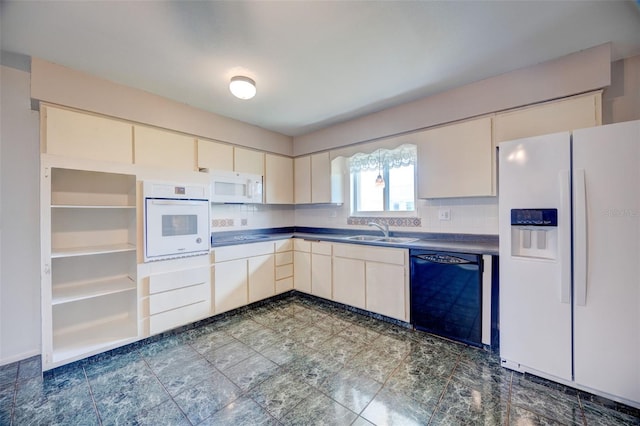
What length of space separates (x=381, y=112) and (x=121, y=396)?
3543mm

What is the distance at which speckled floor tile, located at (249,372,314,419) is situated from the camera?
5.32 feet

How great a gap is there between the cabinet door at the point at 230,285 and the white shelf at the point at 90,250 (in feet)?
2.83

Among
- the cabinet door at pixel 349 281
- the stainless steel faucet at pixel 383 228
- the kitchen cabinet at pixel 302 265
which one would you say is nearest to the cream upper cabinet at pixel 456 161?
the stainless steel faucet at pixel 383 228

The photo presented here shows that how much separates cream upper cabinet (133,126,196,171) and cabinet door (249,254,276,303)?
1.37m

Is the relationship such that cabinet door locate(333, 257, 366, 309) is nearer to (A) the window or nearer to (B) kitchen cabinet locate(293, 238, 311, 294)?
(B) kitchen cabinet locate(293, 238, 311, 294)

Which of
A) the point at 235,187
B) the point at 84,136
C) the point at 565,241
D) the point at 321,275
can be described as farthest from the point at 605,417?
the point at 84,136

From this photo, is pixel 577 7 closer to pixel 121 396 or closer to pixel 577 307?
pixel 577 307

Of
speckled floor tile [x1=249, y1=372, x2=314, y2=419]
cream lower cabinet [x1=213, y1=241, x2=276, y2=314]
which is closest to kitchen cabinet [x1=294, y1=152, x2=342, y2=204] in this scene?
cream lower cabinet [x1=213, y1=241, x2=276, y2=314]

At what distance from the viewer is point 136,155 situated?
8.36ft

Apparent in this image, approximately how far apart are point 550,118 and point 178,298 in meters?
3.72

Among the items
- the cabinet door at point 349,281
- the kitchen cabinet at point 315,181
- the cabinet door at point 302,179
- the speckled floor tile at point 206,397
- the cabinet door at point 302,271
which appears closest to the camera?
the speckled floor tile at point 206,397

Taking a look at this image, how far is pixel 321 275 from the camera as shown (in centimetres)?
339

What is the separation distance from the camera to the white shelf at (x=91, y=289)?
209 cm

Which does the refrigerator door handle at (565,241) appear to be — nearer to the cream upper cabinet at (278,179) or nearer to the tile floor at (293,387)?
the tile floor at (293,387)
